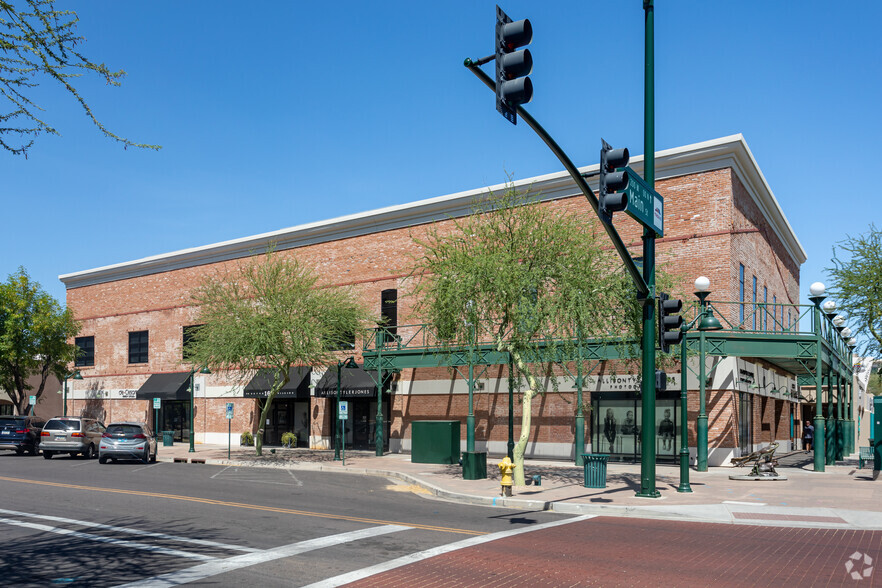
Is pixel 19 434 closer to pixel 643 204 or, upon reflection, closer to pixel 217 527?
pixel 217 527

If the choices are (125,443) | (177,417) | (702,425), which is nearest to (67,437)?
(125,443)

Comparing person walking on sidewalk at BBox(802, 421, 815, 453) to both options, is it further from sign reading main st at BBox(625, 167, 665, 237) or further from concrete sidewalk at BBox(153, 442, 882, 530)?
sign reading main st at BBox(625, 167, 665, 237)

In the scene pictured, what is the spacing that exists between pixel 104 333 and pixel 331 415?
1925cm

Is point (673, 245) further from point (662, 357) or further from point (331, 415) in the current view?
point (331, 415)

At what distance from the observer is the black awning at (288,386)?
34188 millimetres

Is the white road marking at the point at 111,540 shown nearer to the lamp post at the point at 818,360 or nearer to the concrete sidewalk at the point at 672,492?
the concrete sidewalk at the point at 672,492

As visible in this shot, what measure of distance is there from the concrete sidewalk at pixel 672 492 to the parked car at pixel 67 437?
6466 mm

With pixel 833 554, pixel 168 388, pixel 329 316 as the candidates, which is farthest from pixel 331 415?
pixel 833 554

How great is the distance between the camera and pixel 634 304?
18.8 m

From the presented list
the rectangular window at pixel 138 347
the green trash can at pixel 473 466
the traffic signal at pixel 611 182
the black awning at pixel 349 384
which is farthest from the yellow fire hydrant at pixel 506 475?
the rectangular window at pixel 138 347

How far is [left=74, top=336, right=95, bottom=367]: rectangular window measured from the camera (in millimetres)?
46500

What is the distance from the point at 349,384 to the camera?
107 feet

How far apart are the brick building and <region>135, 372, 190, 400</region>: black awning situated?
8 cm

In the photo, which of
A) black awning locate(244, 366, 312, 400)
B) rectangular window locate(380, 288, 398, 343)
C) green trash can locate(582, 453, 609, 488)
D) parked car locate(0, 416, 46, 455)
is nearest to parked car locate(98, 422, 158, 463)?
black awning locate(244, 366, 312, 400)
